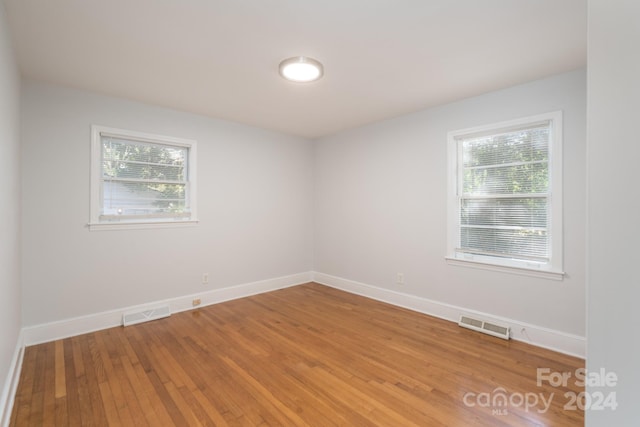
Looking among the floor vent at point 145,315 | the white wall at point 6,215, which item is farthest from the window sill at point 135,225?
the floor vent at point 145,315

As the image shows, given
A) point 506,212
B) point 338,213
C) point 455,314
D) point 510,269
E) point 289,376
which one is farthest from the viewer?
point 338,213

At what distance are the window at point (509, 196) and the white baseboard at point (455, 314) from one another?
0.54m

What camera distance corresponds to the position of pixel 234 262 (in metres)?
4.26

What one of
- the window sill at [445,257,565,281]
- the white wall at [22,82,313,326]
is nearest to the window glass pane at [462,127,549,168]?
the window sill at [445,257,565,281]

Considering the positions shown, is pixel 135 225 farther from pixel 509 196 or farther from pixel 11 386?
pixel 509 196

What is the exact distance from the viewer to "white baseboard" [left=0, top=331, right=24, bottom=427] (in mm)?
1734

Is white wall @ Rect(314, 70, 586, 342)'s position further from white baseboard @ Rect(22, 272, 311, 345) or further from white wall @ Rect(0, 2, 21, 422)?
white wall @ Rect(0, 2, 21, 422)

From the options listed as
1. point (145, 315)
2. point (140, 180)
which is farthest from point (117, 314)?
point (140, 180)

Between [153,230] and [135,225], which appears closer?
[135,225]

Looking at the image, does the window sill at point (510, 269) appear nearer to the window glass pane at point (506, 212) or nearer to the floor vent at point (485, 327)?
the window glass pane at point (506, 212)

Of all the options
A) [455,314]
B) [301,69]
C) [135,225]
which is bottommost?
[455,314]

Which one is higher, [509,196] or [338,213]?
[509,196]

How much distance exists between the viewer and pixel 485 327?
3.08 metres

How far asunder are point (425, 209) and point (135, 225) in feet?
11.5
